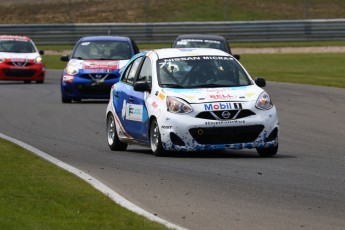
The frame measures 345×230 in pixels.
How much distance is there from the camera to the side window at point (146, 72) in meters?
15.6

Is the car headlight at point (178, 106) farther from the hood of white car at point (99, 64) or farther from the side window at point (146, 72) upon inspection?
the hood of white car at point (99, 64)

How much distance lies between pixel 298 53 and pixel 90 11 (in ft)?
35.2

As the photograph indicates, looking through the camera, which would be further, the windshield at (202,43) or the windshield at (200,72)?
the windshield at (202,43)

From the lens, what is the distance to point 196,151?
50.4ft

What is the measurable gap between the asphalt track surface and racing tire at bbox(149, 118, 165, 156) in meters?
0.14

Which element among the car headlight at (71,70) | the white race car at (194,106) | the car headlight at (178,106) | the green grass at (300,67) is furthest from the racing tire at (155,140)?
the green grass at (300,67)

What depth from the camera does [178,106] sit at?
47.5 ft

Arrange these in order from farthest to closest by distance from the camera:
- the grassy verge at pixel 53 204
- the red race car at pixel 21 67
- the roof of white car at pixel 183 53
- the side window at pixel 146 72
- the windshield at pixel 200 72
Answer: the red race car at pixel 21 67
the roof of white car at pixel 183 53
the side window at pixel 146 72
the windshield at pixel 200 72
the grassy verge at pixel 53 204

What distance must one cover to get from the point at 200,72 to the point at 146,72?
2.69 feet

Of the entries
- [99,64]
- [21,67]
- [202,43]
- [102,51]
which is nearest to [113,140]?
[99,64]

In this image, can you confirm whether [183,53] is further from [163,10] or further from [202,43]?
[163,10]

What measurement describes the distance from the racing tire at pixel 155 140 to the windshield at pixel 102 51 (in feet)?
41.8

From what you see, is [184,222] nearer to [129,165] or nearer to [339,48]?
[129,165]

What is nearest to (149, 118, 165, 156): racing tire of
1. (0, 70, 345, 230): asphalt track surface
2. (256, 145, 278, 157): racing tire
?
(0, 70, 345, 230): asphalt track surface
